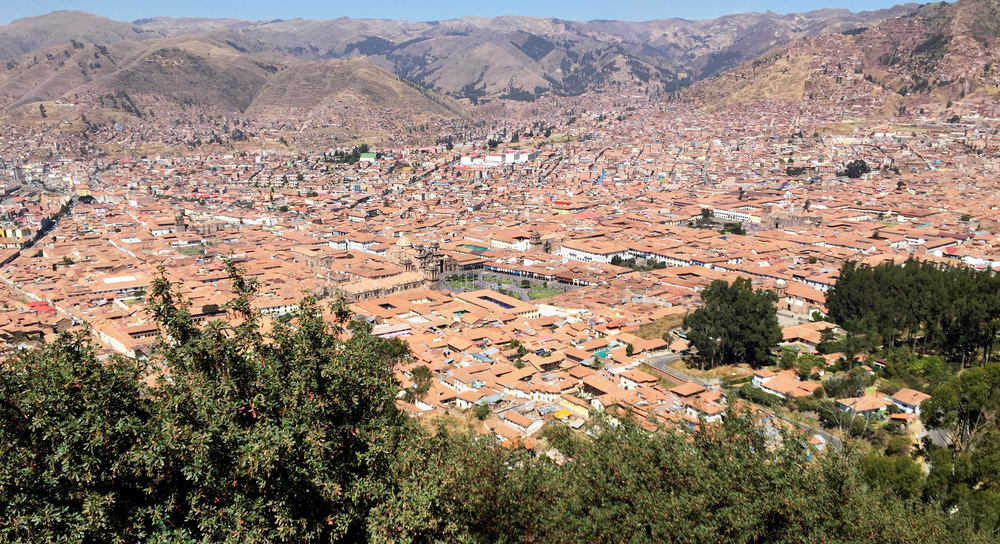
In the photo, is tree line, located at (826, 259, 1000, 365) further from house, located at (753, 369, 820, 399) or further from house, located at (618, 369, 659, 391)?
house, located at (618, 369, 659, 391)

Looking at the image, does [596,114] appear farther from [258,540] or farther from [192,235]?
[258,540]

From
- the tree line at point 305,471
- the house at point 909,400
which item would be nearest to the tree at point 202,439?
the tree line at point 305,471

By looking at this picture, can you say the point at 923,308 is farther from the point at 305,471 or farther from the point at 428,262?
the point at 305,471

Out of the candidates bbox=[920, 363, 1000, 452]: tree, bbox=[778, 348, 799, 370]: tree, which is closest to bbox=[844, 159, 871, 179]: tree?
bbox=[778, 348, 799, 370]: tree

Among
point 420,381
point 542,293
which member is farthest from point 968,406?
point 542,293

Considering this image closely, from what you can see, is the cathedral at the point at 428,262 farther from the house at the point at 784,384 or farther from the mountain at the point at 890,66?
the mountain at the point at 890,66

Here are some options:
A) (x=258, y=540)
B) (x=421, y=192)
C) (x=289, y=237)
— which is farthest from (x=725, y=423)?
(x=421, y=192)
